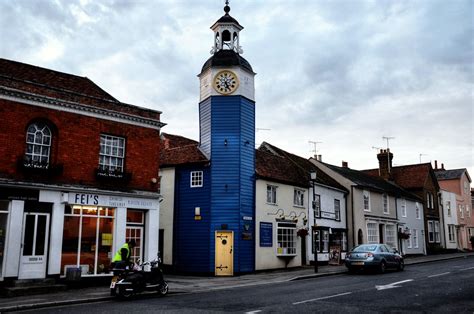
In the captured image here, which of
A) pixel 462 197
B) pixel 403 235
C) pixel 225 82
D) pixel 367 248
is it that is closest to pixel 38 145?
pixel 225 82

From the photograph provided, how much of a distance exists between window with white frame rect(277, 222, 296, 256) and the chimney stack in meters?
23.4

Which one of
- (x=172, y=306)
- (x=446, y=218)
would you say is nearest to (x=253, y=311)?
(x=172, y=306)

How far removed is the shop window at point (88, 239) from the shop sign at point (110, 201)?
28 cm

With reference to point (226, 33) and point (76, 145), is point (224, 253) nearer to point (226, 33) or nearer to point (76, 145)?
point (76, 145)

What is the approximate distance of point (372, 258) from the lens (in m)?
22.7

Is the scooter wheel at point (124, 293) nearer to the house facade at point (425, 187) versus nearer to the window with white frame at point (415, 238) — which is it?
the window with white frame at point (415, 238)

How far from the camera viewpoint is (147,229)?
20578 mm

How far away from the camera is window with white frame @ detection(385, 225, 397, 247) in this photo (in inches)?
1523

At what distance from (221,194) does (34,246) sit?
1041cm

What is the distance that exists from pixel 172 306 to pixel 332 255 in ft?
65.3

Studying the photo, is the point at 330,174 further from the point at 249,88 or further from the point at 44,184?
the point at 44,184

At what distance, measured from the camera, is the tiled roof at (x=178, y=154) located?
84.2 ft

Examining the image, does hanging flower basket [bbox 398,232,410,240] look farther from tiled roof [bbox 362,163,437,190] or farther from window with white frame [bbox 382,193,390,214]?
tiled roof [bbox 362,163,437,190]

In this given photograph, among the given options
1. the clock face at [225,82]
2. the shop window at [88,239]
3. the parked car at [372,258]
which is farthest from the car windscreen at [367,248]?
the shop window at [88,239]
